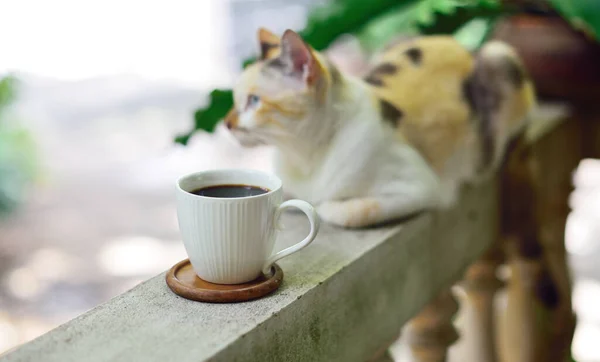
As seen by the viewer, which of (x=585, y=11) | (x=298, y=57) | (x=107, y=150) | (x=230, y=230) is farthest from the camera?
(x=107, y=150)

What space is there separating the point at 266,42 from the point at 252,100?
0.25 ft

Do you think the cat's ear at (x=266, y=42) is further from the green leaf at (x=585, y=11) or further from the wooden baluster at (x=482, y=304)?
the wooden baluster at (x=482, y=304)

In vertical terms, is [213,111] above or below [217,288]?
above

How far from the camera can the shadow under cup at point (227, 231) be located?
0.51 meters

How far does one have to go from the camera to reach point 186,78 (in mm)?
2752

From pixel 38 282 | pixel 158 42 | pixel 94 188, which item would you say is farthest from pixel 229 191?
pixel 158 42

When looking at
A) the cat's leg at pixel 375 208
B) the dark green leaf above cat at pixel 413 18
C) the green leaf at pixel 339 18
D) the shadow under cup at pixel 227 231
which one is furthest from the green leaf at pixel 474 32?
the shadow under cup at pixel 227 231

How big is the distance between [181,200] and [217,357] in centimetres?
14

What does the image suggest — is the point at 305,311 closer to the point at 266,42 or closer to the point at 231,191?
the point at 231,191

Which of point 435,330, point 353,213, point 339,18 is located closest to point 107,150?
point 339,18

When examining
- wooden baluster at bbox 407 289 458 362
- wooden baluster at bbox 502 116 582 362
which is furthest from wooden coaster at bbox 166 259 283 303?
wooden baluster at bbox 502 116 582 362

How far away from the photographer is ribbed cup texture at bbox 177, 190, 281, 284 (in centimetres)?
51

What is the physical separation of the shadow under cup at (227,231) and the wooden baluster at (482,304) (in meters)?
0.61

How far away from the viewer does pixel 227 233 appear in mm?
517
